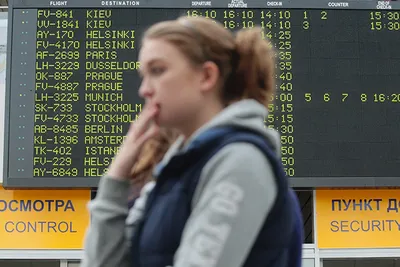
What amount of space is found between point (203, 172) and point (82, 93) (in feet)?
18.0

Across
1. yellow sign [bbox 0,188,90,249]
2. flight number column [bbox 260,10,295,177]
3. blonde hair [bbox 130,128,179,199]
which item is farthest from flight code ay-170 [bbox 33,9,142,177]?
blonde hair [bbox 130,128,179,199]

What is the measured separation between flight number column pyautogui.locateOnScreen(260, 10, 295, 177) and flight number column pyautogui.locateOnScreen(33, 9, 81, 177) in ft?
5.72

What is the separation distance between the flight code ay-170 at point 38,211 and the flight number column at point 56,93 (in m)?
0.68

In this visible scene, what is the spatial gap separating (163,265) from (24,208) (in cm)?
618

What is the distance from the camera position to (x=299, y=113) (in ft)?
20.6

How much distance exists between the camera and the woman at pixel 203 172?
897 millimetres

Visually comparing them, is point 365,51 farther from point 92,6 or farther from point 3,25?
point 3,25

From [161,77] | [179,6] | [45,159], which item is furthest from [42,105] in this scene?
[161,77]

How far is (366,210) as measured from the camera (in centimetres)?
686

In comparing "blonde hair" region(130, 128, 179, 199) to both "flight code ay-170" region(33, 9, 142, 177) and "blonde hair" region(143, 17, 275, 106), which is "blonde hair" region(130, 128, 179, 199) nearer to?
"blonde hair" region(143, 17, 275, 106)

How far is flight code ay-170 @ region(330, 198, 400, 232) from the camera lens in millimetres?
6832

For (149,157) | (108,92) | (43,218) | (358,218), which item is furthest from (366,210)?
(149,157)

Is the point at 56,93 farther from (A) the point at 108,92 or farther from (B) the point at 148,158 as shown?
(B) the point at 148,158

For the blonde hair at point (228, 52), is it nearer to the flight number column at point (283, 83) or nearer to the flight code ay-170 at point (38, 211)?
the flight number column at point (283, 83)
